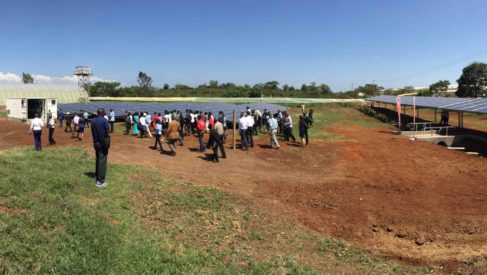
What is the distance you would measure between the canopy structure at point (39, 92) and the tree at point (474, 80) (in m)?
68.5

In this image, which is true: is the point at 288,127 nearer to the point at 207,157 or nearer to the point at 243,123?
the point at 243,123

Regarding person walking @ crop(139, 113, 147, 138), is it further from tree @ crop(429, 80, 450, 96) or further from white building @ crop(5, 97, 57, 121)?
tree @ crop(429, 80, 450, 96)

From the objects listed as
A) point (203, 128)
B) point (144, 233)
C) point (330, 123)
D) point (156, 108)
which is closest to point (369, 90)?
point (330, 123)

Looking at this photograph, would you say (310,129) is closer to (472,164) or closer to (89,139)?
(472,164)

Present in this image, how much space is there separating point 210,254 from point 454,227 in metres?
6.10

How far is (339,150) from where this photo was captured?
18906 mm

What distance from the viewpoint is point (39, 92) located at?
183 ft

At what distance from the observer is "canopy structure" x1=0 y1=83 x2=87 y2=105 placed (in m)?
54.7

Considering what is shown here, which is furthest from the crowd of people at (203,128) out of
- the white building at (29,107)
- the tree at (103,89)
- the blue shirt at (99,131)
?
the tree at (103,89)

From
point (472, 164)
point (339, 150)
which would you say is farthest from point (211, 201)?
point (472, 164)

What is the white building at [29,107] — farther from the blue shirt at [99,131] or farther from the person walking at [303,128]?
the blue shirt at [99,131]

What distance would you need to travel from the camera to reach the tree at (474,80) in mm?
62406

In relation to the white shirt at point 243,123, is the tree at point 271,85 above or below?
above

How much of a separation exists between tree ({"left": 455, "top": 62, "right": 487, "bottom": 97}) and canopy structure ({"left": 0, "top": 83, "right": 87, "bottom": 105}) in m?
68.5
